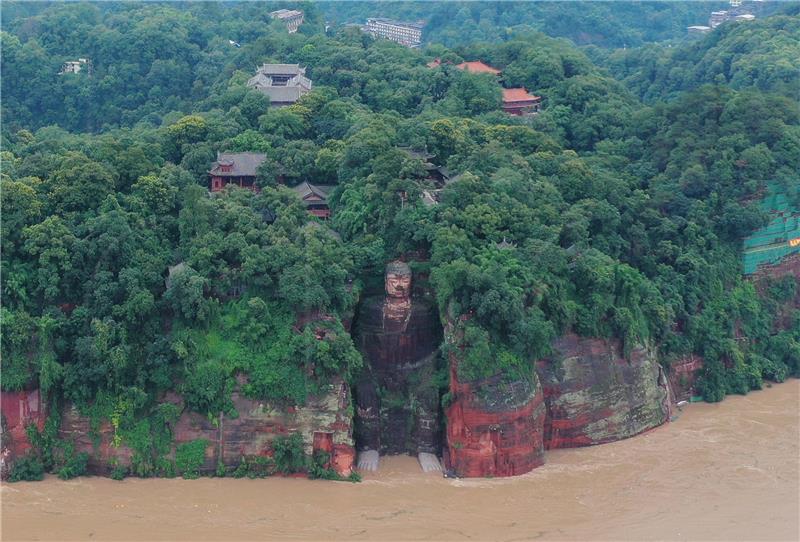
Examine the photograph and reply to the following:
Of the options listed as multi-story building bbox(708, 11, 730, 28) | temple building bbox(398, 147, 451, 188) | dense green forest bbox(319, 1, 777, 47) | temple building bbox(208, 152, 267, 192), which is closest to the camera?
temple building bbox(398, 147, 451, 188)

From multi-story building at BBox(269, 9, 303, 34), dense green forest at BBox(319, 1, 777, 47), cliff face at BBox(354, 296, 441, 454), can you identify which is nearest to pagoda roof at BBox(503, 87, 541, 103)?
cliff face at BBox(354, 296, 441, 454)

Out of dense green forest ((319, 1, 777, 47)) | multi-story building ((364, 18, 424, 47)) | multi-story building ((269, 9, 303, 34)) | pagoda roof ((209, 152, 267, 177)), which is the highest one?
pagoda roof ((209, 152, 267, 177))

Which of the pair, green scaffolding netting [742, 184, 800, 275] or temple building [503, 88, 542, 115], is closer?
green scaffolding netting [742, 184, 800, 275]

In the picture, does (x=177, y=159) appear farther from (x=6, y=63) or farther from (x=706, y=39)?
(x=706, y=39)

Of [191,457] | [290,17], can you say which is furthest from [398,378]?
[290,17]

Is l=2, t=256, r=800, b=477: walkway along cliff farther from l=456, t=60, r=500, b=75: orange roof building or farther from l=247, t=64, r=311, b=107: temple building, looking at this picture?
l=456, t=60, r=500, b=75: orange roof building

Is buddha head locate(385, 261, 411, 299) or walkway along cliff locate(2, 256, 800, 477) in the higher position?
buddha head locate(385, 261, 411, 299)

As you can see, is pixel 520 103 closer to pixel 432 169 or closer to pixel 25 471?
pixel 432 169

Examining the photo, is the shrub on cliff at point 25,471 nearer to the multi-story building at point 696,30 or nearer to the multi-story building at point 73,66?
the multi-story building at point 73,66
